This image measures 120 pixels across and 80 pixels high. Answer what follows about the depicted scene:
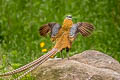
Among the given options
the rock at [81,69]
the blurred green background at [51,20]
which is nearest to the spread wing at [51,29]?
the rock at [81,69]

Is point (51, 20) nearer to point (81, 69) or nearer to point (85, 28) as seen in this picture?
point (85, 28)

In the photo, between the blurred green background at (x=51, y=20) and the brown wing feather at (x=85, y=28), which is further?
the blurred green background at (x=51, y=20)

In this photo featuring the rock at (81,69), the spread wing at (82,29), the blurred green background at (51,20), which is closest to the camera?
the rock at (81,69)

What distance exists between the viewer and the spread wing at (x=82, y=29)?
6504mm

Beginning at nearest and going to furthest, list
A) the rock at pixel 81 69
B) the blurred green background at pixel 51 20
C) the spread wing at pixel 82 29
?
1. the rock at pixel 81 69
2. the spread wing at pixel 82 29
3. the blurred green background at pixel 51 20

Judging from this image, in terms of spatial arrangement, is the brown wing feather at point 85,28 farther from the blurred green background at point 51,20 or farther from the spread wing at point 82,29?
the blurred green background at point 51,20

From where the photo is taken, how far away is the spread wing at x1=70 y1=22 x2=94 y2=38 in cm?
650

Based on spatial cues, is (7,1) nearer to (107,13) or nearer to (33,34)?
(33,34)

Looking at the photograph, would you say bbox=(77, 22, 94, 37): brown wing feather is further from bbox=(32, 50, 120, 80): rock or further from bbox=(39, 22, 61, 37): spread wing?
bbox=(32, 50, 120, 80): rock

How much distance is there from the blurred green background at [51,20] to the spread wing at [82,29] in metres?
2.43

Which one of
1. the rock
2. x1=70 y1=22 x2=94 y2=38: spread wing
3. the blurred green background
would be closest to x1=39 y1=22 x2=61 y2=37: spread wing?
x1=70 y1=22 x2=94 y2=38: spread wing

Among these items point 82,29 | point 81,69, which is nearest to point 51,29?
point 82,29

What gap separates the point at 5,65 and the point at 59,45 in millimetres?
1143

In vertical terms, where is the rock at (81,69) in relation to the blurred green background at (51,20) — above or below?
below
